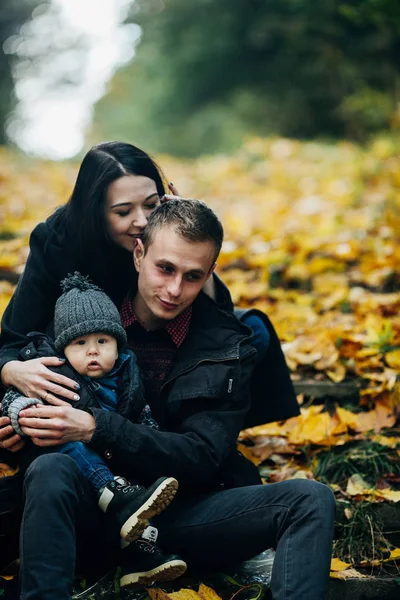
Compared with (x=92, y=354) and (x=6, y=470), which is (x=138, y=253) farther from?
(x=6, y=470)

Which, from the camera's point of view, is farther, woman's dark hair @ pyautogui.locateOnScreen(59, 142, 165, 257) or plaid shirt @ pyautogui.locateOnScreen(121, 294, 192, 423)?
woman's dark hair @ pyautogui.locateOnScreen(59, 142, 165, 257)

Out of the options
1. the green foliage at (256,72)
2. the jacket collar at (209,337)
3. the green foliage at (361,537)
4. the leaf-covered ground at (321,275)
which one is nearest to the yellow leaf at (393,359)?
the leaf-covered ground at (321,275)

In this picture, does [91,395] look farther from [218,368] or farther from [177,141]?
[177,141]

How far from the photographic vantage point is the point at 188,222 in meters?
2.49

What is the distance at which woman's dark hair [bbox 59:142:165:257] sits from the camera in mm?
2828

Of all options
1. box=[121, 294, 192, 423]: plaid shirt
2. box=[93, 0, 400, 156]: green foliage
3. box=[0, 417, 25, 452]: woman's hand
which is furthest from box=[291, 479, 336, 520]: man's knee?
box=[93, 0, 400, 156]: green foliage

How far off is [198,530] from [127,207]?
1.38m

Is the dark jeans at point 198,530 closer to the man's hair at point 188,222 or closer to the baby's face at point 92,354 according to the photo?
the baby's face at point 92,354

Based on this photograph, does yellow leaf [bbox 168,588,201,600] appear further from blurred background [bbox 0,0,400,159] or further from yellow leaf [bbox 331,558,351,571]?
blurred background [bbox 0,0,400,159]

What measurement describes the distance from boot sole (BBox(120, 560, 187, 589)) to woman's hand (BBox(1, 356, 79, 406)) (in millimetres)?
601

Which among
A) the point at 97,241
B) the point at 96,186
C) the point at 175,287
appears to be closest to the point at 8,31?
the point at 96,186

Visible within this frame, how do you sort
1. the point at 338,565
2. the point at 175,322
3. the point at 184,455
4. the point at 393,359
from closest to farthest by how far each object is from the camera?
the point at 184,455 → the point at 338,565 → the point at 175,322 → the point at 393,359

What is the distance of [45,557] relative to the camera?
1798 mm

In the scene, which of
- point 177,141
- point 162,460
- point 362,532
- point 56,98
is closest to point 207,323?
point 162,460
